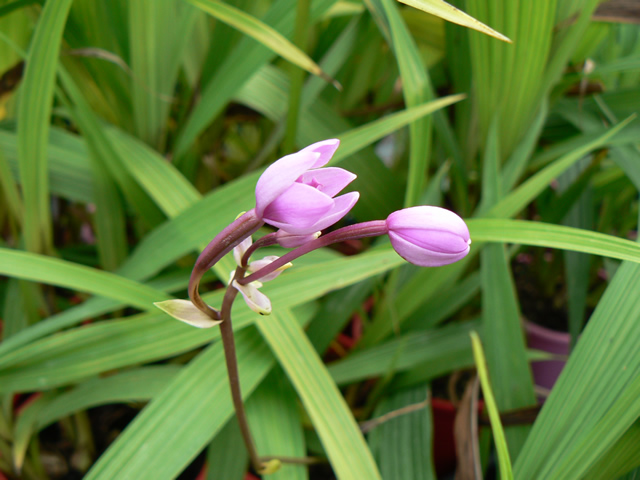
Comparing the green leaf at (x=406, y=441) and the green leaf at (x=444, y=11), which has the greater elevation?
the green leaf at (x=444, y=11)

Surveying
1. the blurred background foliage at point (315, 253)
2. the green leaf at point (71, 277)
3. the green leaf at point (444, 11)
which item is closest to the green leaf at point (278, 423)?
the blurred background foliage at point (315, 253)

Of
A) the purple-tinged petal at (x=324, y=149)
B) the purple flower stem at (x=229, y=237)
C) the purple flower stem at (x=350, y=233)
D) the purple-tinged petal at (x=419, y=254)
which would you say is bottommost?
the purple-tinged petal at (x=419, y=254)

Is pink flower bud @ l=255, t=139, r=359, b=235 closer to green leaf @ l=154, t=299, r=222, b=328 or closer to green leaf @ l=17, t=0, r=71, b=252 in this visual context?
green leaf @ l=154, t=299, r=222, b=328

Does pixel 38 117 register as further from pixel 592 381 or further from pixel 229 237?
pixel 592 381

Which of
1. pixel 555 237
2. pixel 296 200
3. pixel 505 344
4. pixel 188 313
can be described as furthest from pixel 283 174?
pixel 505 344

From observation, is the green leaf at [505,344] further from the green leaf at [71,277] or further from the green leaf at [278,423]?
the green leaf at [71,277]

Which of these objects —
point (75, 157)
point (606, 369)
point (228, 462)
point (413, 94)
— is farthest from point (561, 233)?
point (75, 157)

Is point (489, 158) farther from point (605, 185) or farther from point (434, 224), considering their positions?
point (434, 224)

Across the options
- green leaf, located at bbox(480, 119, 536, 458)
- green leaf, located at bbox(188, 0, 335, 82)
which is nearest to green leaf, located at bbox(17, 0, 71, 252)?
green leaf, located at bbox(188, 0, 335, 82)
